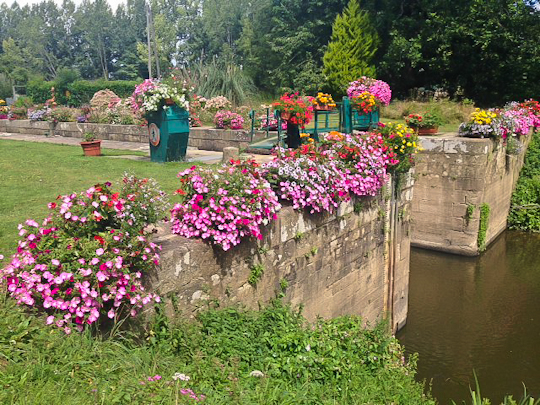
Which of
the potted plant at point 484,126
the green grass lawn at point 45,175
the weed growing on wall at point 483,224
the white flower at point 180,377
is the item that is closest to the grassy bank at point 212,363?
the white flower at point 180,377

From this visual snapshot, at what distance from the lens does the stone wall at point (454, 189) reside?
478 inches

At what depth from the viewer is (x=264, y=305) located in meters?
5.64

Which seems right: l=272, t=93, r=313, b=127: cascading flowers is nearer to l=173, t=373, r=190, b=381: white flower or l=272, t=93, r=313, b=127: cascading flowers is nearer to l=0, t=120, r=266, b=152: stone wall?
l=0, t=120, r=266, b=152: stone wall

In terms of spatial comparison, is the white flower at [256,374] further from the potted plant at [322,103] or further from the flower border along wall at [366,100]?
the flower border along wall at [366,100]

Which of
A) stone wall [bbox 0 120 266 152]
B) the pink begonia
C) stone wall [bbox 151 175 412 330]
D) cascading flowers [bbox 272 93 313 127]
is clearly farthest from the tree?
stone wall [bbox 151 175 412 330]

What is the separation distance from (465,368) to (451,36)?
1808cm

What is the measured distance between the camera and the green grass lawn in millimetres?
6465

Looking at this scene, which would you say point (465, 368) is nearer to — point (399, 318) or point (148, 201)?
point (399, 318)

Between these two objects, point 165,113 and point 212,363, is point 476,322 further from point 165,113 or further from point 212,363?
point 165,113

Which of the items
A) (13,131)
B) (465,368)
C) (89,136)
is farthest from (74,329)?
(13,131)

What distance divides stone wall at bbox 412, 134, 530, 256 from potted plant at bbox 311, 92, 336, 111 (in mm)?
2829

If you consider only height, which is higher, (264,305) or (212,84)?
(212,84)

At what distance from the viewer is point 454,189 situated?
12.4 metres

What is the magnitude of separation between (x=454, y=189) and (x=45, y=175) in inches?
358
